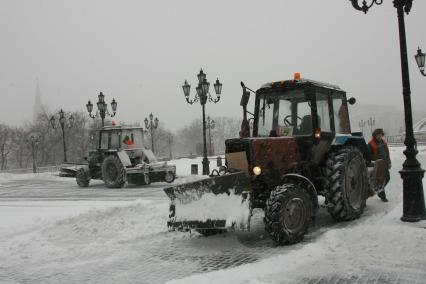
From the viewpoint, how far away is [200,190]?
21.8 ft

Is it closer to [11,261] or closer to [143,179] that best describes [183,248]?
[11,261]

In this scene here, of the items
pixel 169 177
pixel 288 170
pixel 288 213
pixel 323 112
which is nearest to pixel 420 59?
pixel 169 177

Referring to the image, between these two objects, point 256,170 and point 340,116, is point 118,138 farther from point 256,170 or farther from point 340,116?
point 256,170

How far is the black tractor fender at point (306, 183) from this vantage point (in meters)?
6.98

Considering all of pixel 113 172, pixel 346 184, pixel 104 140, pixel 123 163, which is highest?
pixel 104 140

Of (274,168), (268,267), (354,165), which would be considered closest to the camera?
(268,267)

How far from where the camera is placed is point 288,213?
21.2 feet

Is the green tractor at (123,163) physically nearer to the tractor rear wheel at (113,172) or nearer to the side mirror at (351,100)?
the tractor rear wheel at (113,172)

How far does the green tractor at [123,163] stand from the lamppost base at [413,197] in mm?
11394

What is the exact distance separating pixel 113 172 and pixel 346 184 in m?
11.7

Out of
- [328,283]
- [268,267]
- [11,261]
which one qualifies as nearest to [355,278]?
[328,283]

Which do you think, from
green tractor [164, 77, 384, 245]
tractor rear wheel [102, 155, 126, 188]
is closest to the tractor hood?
green tractor [164, 77, 384, 245]

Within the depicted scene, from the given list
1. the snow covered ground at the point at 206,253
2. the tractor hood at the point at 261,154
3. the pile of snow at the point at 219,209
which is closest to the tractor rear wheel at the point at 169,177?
the snow covered ground at the point at 206,253

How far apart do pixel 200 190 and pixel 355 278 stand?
2562 mm
